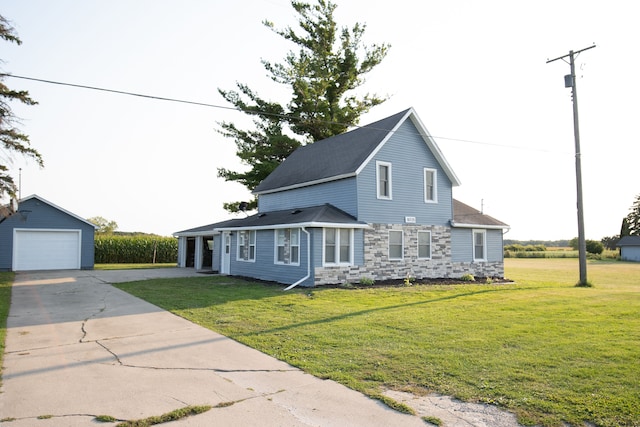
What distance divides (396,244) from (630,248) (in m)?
59.0

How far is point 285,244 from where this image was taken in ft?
61.2

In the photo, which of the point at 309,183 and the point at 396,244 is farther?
the point at 309,183

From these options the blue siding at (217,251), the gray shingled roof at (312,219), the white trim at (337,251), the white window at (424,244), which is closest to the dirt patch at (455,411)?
the gray shingled roof at (312,219)

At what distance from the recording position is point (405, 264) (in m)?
19.8

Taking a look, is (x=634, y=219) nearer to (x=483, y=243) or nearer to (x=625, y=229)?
(x=625, y=229)

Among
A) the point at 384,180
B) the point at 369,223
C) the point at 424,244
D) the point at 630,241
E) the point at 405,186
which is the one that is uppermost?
the point at 384,180

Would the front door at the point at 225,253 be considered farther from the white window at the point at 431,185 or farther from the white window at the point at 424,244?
the white window at the point at 431,185

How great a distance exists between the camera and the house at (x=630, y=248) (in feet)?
204

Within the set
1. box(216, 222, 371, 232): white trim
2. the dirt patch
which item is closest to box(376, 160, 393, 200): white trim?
box(216, 222, 371, 232): white trim

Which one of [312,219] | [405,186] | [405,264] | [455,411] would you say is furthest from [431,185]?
[455,411]

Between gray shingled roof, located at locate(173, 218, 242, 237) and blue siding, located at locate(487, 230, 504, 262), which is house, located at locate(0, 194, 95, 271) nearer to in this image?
gray shingled roof, located at locate(173, 218, 242, 237)

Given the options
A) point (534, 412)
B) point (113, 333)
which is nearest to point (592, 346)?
point (534, 412)

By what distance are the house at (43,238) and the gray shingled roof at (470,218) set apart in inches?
856

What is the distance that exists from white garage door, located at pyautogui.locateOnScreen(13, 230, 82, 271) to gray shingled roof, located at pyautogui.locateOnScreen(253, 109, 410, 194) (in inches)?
474
